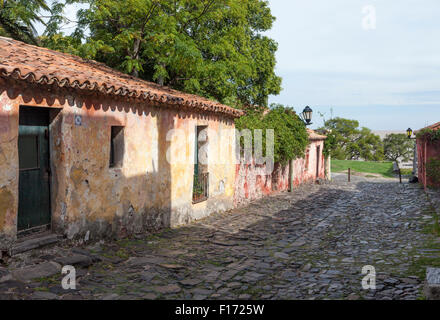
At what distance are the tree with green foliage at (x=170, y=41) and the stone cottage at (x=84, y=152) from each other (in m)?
2.95

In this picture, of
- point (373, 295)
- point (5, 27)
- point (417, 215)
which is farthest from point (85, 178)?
point (5, 27)

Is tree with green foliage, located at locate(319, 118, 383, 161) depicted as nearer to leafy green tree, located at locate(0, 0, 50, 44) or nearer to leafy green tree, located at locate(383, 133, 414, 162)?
leafy green tree, located at locate(383, 133, 414, 162)

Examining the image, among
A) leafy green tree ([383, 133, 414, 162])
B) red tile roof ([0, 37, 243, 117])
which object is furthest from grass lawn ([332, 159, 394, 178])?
red tile roof ([0, 37, 243, 117])

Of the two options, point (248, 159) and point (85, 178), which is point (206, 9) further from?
point (85, 178)

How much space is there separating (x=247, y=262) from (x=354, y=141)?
4670cm

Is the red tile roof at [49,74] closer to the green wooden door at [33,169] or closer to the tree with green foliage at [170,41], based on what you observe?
the green wooden door at [33,169]

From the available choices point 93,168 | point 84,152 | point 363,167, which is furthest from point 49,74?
point 363,167

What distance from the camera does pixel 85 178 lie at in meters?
6.70

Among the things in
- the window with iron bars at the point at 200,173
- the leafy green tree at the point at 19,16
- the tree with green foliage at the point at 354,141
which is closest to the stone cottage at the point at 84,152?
the window with iron bars at the point at 200,173

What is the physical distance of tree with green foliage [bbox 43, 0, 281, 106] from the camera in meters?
11.3

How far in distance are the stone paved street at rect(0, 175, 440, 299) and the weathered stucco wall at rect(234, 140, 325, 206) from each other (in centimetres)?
276

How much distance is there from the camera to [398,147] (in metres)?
51.6
